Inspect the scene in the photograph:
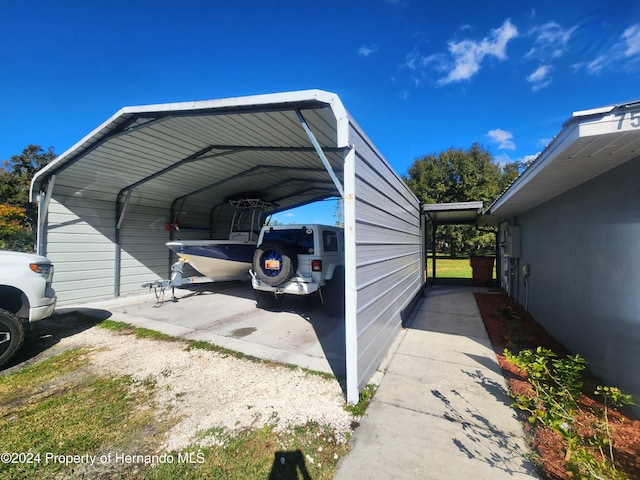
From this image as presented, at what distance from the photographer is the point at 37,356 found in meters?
3.98

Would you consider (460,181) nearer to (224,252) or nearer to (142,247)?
(224,252)

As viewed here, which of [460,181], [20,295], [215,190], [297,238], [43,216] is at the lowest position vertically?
[20,295]

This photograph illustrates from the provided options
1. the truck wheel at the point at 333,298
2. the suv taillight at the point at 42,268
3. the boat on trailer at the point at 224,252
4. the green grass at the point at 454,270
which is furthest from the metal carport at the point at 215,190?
the green grass at the point at 454,270

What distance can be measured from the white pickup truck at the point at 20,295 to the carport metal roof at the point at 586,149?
641 cm

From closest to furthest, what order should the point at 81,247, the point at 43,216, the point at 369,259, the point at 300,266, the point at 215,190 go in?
the point at 369,259 < the point at 300,266 < the point at 43,216 < the point at 81,247 < the point at 215,190

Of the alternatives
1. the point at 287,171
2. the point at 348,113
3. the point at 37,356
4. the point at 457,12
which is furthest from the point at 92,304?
the point at 457,12

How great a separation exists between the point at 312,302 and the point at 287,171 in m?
3.80

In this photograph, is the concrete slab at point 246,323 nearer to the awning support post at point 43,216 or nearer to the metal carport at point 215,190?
the metal carport at point 215,190

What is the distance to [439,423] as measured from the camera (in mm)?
2441

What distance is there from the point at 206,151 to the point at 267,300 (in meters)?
3.76

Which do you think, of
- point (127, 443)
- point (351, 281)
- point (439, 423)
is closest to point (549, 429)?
point (439, 423)

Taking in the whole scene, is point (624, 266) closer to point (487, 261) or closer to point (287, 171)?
point (287, 171)

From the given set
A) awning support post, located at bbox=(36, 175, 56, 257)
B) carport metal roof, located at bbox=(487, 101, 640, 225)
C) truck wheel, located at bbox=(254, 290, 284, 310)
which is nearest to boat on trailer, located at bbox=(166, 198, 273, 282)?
truck wheel, located at bbox=(254, 290, 284, 310)

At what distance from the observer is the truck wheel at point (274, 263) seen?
5578 millimetres
